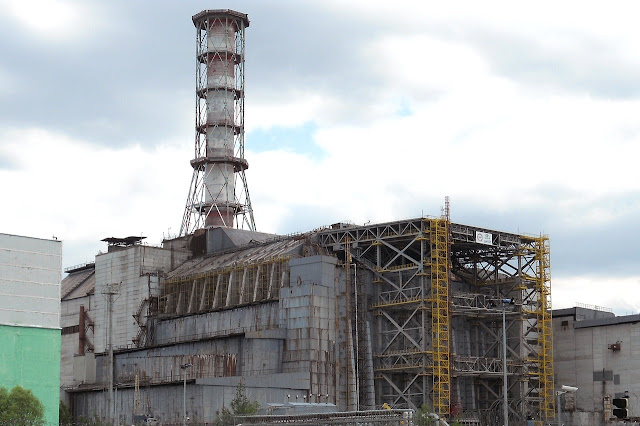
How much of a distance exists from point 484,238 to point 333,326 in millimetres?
17456

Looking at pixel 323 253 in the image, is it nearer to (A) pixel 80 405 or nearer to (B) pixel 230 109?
(A) pixel 80 405

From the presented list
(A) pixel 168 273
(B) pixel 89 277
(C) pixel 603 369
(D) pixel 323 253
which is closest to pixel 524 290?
(C) pixel 603 369

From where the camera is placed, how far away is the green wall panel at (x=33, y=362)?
273 ft

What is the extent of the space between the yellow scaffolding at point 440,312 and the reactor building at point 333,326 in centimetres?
16

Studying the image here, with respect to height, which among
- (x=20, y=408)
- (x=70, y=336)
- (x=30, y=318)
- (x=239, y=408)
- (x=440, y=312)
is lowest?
(x=239, y=408)

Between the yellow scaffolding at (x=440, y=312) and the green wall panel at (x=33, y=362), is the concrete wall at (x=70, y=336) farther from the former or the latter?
the yellow scaffolding at (x=440, y=312)

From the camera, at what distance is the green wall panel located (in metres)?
83.2

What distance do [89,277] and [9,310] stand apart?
57.2 m

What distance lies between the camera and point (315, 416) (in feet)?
200

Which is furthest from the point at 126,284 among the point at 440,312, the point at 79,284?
the point at 440,312

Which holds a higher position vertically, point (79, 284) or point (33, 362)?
point (79, 284)

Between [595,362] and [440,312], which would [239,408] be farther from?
[595,362]

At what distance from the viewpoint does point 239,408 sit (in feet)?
285

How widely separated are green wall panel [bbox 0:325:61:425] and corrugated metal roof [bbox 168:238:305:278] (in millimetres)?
28886
